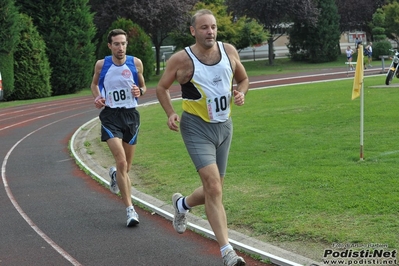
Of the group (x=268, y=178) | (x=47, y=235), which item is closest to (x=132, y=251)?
(x=47, y=235)

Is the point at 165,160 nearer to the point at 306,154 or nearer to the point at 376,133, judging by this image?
the point at 306,154

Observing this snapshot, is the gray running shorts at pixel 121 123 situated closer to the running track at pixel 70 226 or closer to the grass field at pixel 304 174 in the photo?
the running track at pixel 70 226

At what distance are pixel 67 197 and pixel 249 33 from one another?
41932mm

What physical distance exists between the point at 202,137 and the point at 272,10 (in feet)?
154

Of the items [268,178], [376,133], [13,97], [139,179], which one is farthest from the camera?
[13,97]

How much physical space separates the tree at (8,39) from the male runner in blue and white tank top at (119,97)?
2493 centimetres

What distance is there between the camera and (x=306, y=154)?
38.7 feet

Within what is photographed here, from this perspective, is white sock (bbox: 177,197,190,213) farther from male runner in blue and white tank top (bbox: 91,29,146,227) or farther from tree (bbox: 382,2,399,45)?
tree (bbox: 382,2,399,45)

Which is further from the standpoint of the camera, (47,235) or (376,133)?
(376,133)

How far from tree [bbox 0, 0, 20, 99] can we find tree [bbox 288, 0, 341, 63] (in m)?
27.3

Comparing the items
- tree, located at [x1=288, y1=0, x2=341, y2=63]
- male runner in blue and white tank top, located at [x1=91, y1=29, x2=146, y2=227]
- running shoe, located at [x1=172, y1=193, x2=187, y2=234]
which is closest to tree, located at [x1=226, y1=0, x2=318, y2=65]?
tree, located at [x1=288, y1=0, x2=341, y2=63]

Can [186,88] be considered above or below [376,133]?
above

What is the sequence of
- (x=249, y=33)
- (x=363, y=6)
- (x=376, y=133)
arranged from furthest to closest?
1. (x=363, y=6)
2. (x=249, y=33)
3. (x=376, y=133)

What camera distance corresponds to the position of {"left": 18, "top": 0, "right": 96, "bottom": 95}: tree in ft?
121
